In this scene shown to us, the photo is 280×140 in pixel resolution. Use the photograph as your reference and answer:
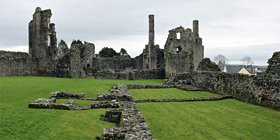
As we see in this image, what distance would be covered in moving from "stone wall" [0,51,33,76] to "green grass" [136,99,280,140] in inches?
708

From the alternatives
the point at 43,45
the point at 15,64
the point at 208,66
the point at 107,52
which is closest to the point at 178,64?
the point at 208,66

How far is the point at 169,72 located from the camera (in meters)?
28.5

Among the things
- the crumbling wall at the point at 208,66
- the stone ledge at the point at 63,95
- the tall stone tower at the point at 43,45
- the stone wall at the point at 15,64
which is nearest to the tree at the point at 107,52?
the tall stone tower at the point at 43,45

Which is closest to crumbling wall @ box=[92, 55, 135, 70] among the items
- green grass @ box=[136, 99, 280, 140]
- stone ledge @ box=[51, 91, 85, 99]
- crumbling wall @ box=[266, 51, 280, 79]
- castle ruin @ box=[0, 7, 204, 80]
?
castle ruin @ box=[0, 7, 204, 80]

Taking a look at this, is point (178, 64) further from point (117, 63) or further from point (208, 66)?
point (117, 63)

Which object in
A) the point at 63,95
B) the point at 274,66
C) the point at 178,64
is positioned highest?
the point at 178,64

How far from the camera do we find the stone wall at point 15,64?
2175 centimetres

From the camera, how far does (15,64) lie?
22.9 metres

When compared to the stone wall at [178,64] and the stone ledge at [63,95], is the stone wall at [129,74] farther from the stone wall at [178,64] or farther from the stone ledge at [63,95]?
the stone ledge at [63,95]

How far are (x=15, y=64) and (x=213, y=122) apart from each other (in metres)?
21.9

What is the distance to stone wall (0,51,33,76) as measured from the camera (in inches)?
856

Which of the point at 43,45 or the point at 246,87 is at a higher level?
the point at 43,45

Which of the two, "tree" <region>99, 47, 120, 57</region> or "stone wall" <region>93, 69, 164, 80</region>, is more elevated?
"tree" <region>99, 47, 120, 57</region>

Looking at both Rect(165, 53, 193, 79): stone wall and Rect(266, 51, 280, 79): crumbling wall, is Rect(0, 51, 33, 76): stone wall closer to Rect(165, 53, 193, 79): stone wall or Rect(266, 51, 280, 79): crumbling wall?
Rect(165, 53, 193, 79): stone wall
